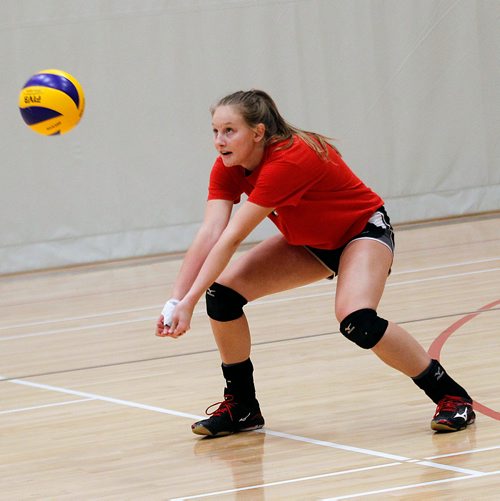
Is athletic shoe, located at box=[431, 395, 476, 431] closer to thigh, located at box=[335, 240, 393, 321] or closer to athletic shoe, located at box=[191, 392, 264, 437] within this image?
thigh, located at box=[335, 240, 393, 321]

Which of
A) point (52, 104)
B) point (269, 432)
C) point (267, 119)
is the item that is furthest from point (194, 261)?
point (52, 104)

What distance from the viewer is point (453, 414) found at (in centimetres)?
328

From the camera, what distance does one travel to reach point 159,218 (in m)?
9.66

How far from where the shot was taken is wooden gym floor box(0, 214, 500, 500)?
2953 millimetres

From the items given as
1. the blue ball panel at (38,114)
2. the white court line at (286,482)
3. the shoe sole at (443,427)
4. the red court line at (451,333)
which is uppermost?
the blue ball panel at (38,114)

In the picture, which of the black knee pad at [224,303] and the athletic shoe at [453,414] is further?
the black knee pad at [224,303]

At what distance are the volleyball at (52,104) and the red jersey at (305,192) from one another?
126 cm

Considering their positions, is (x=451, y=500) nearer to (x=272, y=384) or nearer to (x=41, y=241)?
(x=272, y=384)

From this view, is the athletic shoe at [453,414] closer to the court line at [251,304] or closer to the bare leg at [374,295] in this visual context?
the bare leg at [374,295]

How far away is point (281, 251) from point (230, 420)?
59 centimetres

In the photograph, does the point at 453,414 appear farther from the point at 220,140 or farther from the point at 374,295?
the point at 220,140

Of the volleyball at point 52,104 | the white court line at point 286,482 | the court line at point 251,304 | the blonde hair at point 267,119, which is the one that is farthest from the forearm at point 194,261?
the court line at point 251,304

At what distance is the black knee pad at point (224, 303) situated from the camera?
351 centimetres

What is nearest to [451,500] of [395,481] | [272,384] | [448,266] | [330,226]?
[395,481]
